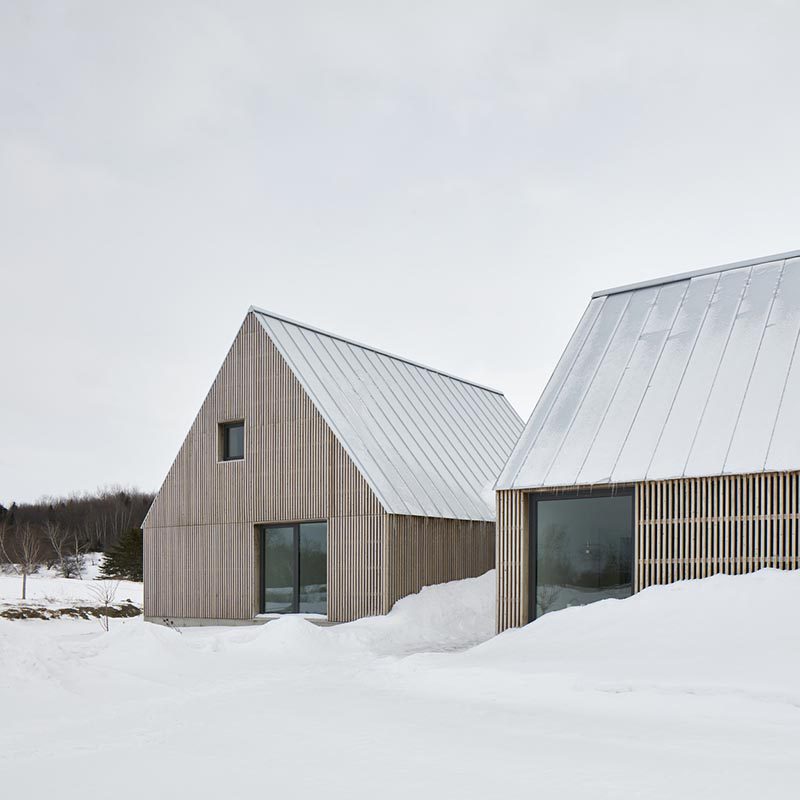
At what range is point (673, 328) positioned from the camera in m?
14.0

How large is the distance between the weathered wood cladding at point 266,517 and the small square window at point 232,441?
0.56 ft

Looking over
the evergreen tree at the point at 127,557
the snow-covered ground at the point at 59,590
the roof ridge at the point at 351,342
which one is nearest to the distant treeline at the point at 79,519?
the evergreen tree at the point at 127,557

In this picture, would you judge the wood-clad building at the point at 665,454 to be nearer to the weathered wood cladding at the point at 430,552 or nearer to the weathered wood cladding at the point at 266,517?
the weathered wood cladding at the point at 430,552

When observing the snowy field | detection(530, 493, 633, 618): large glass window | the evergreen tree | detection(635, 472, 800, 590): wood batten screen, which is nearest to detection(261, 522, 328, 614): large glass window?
the snowy field

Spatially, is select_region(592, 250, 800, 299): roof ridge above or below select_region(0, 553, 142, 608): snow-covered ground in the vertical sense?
above

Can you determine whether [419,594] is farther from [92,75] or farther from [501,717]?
[92,75]

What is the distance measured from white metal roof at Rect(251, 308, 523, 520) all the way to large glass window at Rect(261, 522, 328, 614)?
5.87 ft

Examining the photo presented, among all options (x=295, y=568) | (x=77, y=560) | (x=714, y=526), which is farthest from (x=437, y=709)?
(x=77, y=560)

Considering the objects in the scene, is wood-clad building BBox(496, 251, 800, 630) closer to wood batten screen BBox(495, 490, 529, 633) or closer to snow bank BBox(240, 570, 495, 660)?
wood batten screen BBox(495, 490, 529, 633)

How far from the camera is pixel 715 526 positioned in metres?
11.4

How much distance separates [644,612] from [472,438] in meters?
11.4

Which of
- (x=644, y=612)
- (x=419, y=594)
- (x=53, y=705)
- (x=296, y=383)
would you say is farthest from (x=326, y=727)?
(x=296, y=383)

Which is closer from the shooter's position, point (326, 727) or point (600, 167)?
point (326, 727)

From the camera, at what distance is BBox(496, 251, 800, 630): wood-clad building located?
1123cm
